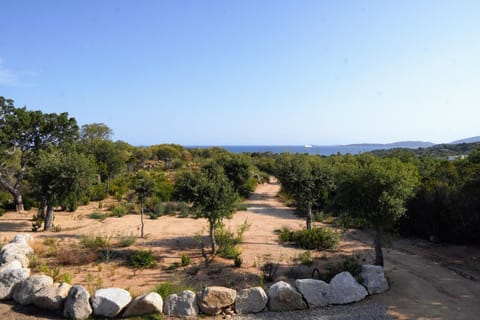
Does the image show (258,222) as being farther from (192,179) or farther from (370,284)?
(370,284)

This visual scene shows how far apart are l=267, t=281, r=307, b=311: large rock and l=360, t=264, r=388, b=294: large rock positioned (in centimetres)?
193

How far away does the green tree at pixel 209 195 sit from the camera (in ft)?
34.3

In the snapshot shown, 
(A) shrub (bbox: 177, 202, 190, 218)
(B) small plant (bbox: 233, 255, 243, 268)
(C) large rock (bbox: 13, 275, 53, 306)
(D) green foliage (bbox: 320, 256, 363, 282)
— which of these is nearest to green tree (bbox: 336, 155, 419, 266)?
(D) green foliage (bbox: 320, 256, 363, 282)

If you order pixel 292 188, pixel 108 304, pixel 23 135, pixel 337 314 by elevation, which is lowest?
pixel 337 314

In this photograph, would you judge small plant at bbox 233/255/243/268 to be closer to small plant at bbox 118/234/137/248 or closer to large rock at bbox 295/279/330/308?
large rock at bbox 295/279/330/308

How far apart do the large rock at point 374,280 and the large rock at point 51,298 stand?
24.8 ft

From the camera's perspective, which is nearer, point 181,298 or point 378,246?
point 181,298

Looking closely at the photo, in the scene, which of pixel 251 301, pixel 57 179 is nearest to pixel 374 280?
pixel 251 301

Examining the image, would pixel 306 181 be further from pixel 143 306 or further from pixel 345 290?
pixel 143 306

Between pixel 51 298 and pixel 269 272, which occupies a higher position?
pixel 51 298

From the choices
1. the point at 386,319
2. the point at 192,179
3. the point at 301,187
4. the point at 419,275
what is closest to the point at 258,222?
the point at 301,187

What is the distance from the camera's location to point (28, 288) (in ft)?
23.9

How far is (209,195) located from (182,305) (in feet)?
13.7

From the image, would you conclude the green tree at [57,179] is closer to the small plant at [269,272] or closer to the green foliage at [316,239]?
the small plant at [269,272]
